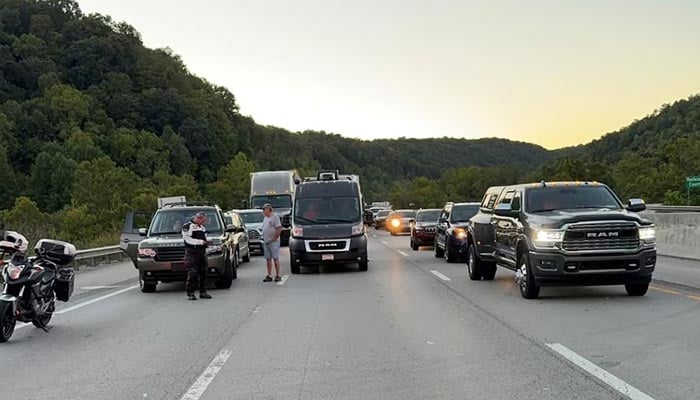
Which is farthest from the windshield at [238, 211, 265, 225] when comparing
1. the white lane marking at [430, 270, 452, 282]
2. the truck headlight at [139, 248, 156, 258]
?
the truck headlight at [139, 248, 156, 258]

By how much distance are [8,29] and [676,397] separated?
137661 mm

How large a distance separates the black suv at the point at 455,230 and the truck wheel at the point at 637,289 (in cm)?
913

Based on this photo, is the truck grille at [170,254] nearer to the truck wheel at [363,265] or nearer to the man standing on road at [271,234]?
the man standing on road at [271,234]

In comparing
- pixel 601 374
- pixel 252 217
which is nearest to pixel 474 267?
pixel 601 374

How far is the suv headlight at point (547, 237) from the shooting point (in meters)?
12.3

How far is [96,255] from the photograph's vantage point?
80.4ft

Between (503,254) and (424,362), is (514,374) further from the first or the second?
(503,254)

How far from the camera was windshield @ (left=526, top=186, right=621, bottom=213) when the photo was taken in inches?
539

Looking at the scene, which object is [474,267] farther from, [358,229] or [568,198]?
[358,229]

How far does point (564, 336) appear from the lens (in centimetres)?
926

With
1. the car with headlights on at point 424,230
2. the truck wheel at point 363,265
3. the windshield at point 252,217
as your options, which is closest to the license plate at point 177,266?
the truck wheel at point 363,265

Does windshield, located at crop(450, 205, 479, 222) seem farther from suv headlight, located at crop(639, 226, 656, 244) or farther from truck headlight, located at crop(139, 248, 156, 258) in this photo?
suv headlight, located at crop(639, 226, 656, 244)

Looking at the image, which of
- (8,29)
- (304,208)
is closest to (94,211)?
(304,208)

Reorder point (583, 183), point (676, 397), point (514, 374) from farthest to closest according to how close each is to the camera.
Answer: point (583, 183) < point (514, 374) < point (676, 397)
